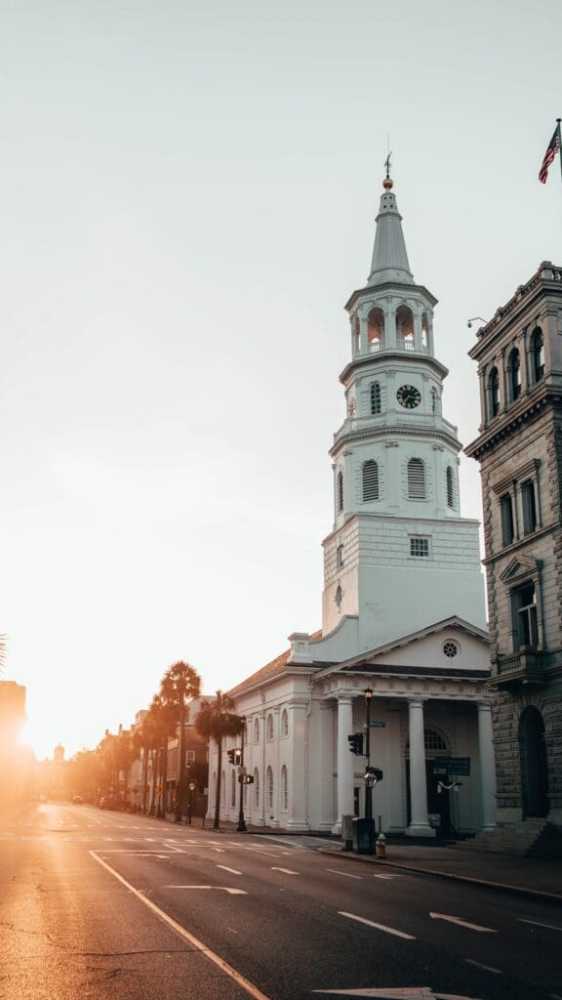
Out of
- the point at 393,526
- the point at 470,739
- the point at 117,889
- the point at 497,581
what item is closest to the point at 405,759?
the point at 470,739

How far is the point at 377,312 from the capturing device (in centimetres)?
6594

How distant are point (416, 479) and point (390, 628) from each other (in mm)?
9420

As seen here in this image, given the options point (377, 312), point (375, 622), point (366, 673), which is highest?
point (377, 312)

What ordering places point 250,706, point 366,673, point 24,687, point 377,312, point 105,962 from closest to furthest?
point 105,962 → point 366,673 → point 377,312 → point 250,706 → point 24,687

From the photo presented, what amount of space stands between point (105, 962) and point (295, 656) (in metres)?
48.3

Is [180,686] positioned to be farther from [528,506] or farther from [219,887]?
[219,887]

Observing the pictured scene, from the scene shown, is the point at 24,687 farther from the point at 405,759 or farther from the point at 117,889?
the point at 117,889

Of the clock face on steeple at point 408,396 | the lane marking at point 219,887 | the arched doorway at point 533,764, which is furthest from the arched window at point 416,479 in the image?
the lane marking at point 219,887

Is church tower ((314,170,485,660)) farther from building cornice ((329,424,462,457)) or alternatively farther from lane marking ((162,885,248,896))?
lane marking ((162,885,248,896))

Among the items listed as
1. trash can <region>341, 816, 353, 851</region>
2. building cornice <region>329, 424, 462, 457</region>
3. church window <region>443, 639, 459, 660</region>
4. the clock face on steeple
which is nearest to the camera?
trash can <region>341, 816, 353, 851</region>

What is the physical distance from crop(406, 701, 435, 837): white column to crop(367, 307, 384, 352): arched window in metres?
24.2

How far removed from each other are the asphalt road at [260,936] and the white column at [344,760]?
96.8ft

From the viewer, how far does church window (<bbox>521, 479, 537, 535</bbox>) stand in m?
35.2

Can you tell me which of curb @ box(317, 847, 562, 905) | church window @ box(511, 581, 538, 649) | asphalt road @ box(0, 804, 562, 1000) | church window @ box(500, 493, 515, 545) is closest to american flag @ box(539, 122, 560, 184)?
church window @ box(500, 493, 515, 545)
